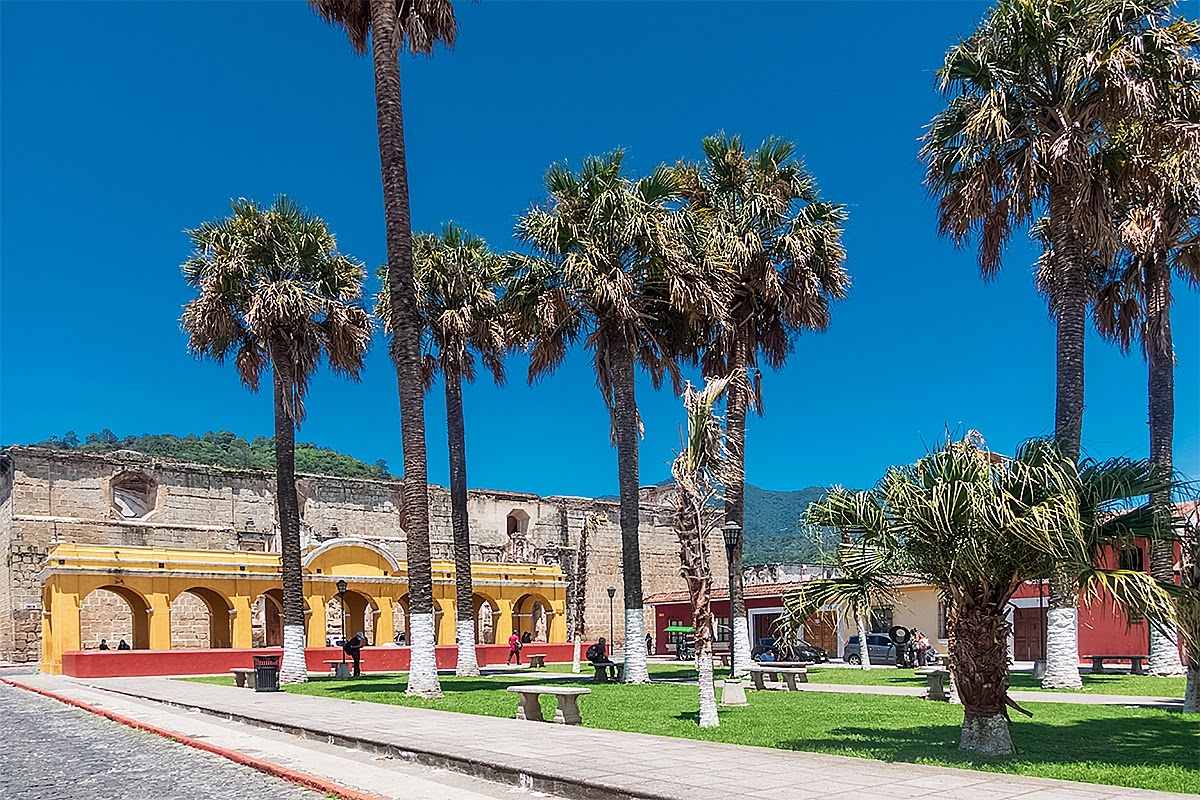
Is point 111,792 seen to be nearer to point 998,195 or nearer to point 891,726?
point 891,726

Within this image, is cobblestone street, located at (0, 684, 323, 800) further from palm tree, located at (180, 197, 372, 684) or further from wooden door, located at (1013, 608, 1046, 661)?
wooden door, located at (1013, 608, 1046, 661)

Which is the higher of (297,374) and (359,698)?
(297,374)

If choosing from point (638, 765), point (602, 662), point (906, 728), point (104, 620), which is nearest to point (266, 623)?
point (104, 620)

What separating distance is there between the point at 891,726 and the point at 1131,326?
A: 13.9m

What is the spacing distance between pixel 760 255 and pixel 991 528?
652 inches

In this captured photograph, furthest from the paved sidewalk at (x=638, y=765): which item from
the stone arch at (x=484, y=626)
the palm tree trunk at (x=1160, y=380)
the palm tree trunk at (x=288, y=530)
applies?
the stone arch at (x=484, y=626)

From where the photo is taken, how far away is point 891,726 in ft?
46.6

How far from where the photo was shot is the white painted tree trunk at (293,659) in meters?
26.1

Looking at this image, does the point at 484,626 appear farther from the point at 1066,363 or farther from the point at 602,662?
the point at 1066,363

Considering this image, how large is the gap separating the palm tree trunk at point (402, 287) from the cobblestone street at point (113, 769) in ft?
23.2

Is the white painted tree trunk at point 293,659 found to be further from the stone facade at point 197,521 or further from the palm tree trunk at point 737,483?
the stone facade at point 197,521

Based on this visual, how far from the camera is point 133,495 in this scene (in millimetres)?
47125

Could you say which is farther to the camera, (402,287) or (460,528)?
(460,528)

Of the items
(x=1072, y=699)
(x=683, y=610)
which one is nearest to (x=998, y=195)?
(x=1072, y=699)
